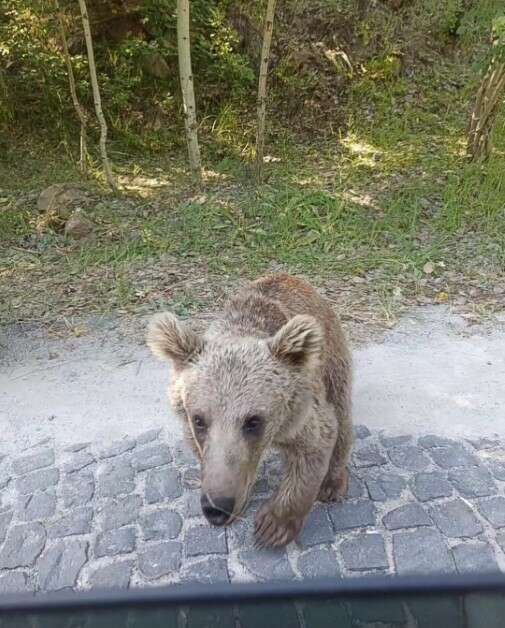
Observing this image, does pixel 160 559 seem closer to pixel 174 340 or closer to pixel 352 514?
pixel 352 514

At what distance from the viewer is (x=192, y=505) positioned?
148 inches

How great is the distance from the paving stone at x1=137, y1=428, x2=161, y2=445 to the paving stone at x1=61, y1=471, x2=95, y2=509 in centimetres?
46

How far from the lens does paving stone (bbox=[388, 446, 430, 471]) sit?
3990mm

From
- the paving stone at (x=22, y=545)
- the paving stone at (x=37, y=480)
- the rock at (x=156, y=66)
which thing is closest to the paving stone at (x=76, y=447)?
the paving stone at (x=37, y=480)

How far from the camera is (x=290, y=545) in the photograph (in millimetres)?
3408

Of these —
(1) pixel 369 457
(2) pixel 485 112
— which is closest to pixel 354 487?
(1) pixel 369 457

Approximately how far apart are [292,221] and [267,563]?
5363mm

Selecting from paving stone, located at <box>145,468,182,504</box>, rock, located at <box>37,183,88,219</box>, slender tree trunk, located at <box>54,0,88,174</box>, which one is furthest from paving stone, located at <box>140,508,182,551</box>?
slender tree trunk, located at <box>54,0,88,174</box>

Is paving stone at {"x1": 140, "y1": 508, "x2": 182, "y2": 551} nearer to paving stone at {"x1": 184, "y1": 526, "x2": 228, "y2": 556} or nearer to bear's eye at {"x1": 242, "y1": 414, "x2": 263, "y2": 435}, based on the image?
paving stone at {"x1": 184, "y1": 526, "x2": 228, "y2": 556}

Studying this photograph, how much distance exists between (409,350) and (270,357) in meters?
2.85

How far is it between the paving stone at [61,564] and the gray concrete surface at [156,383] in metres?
1.09

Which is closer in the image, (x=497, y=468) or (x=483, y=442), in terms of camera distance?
(x=497, y=468)

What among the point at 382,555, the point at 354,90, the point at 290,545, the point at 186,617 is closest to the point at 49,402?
the point at 290,545

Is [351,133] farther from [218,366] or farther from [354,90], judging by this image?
[218,366]
